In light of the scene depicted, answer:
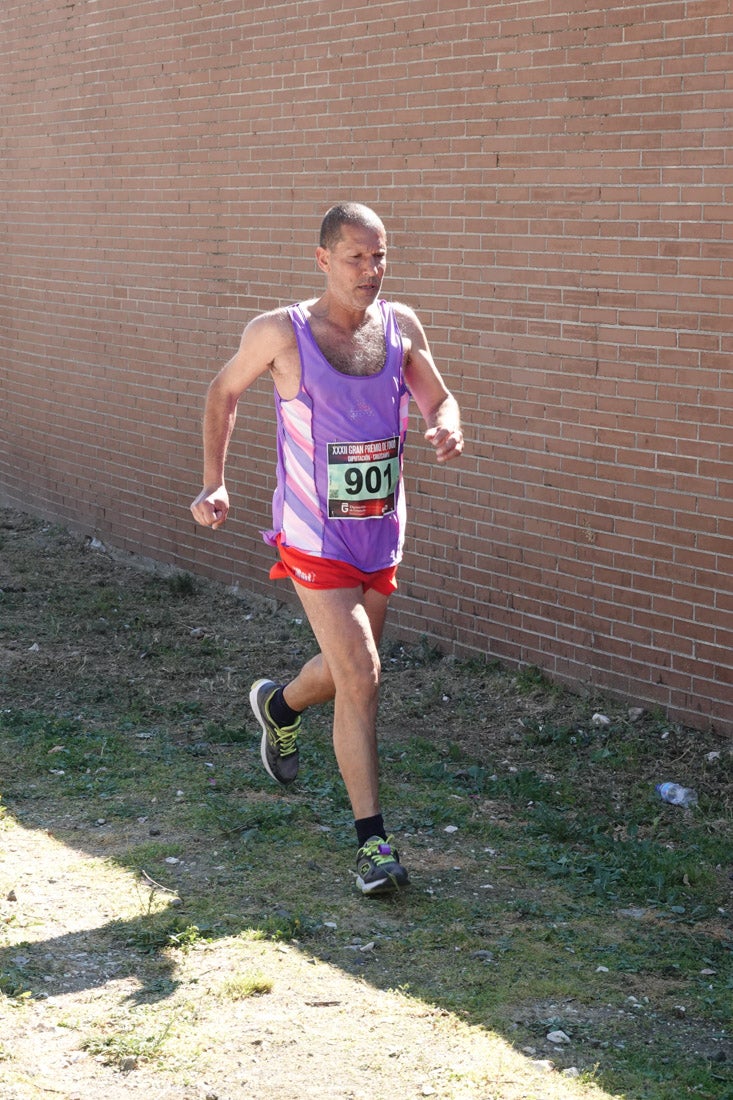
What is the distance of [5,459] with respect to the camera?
1350 cm

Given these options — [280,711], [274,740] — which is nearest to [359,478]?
[280,711]

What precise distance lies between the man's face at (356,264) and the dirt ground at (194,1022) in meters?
2.13

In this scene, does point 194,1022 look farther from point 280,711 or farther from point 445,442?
point 445,442

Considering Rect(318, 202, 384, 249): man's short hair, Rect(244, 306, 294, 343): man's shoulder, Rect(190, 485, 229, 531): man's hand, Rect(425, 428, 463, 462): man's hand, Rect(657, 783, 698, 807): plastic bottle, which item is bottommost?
Rect(657, 783, 698, 807): plastic bottle

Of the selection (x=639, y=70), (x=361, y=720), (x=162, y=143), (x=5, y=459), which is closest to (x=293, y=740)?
(x=361, y=720)

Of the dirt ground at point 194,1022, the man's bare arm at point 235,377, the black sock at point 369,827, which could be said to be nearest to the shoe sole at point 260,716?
the dirt ground at point 194,1022

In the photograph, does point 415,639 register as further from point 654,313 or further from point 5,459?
point 5,459

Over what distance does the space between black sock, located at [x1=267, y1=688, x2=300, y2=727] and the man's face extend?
62.5 inches

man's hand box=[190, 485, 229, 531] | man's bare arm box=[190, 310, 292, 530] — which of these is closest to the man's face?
man's bare arm box=[190, 310, 292, 530]

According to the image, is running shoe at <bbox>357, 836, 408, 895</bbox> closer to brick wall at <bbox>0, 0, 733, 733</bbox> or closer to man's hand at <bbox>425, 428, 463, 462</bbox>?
man's hand at <bbox>425, 428, 463, 462</bbox>

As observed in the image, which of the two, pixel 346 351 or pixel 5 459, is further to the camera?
pixel 5 459

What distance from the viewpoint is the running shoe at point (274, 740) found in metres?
5.85

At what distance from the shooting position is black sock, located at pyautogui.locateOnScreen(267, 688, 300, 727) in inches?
228

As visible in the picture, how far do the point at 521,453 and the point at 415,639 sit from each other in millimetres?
1390
